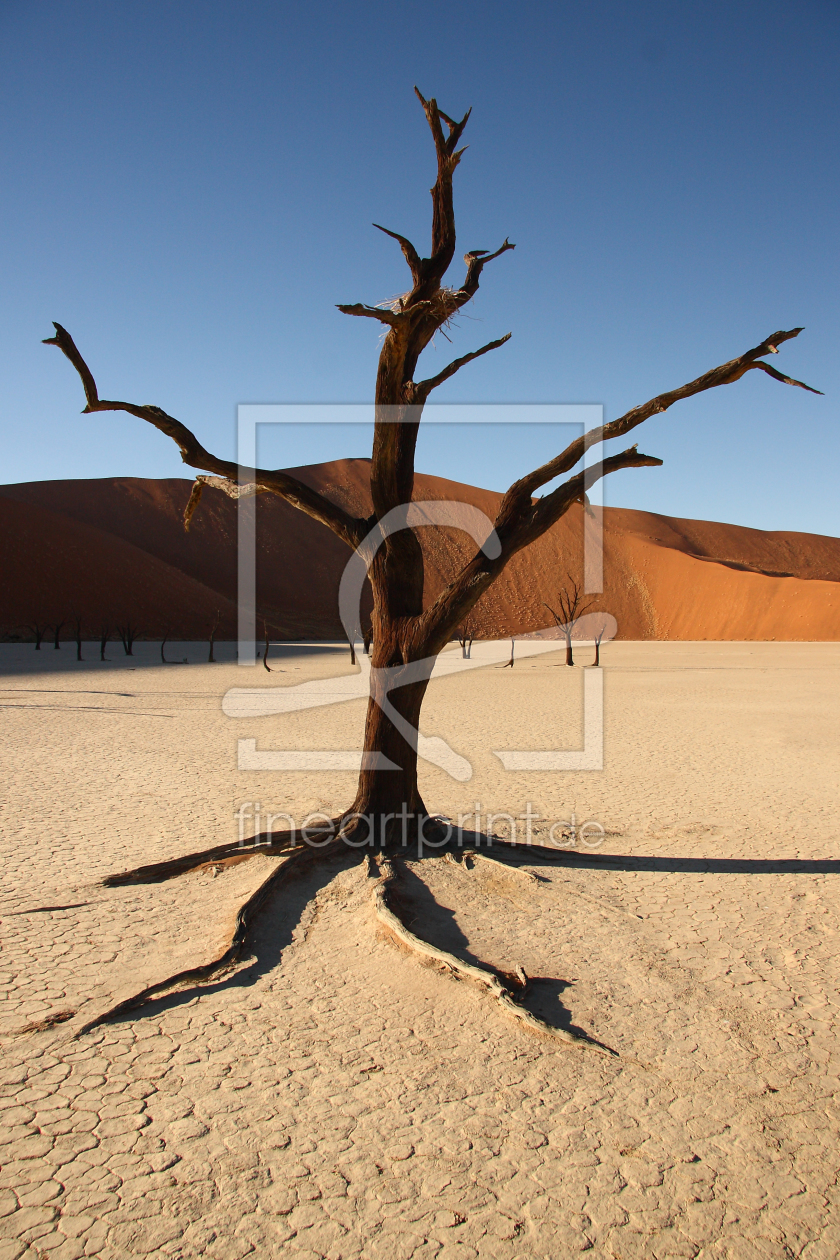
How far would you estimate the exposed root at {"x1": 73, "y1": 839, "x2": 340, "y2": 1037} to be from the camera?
4.00 metres

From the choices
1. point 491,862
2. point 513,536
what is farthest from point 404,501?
point 491,862

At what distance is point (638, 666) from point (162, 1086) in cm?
3402

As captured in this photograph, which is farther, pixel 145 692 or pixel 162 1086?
pixel 145 692

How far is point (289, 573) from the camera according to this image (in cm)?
7594

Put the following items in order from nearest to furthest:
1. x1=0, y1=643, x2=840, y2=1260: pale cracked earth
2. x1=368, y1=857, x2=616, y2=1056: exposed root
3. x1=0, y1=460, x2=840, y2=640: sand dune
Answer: x1=0, y1=643, x2=840, y2=1260: pale cracked earth < x1=368, y1=857, x2=616, y2=1056: exposed root < x1=0, y1=460, x2=840, y2=640: sand dune

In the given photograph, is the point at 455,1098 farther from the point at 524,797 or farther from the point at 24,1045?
the point at 524,797

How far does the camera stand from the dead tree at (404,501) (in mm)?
5762

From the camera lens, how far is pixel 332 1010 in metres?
4.11

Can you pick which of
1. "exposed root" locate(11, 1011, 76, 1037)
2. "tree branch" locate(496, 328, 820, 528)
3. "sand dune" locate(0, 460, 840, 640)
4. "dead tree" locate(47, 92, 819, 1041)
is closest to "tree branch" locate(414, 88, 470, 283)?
"dead tree" locate(47, 92, 819, 1041)

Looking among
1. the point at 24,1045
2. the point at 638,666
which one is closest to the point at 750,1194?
the point at 24,1045

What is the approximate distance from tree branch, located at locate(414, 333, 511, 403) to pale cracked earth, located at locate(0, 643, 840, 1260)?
3.64 metres

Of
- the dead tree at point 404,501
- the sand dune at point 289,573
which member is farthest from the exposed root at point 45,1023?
the sand dune at point 289,573

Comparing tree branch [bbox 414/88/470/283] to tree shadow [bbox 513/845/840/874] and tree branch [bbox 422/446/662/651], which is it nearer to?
tree branch [bbox 422/446/662/651]

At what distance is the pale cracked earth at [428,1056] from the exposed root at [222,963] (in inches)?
2.7
